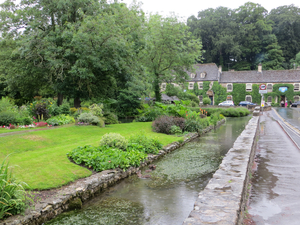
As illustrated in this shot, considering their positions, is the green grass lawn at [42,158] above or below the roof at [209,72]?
below

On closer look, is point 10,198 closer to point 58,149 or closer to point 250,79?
point 58,149

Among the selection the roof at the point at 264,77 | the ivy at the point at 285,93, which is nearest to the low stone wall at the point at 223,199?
the roof at the point at 264,77

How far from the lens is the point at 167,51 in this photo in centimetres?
2544

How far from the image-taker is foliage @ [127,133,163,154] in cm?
936

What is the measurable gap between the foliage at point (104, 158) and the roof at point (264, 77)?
180 feet

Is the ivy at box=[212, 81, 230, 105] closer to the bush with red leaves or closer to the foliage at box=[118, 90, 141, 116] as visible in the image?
the foliage at box=[118, 90, 141, 116]

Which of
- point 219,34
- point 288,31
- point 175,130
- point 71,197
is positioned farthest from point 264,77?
point 71,197

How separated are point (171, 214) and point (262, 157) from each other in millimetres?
5783

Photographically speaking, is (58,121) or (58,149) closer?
(58,149)

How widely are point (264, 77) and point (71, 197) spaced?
2349 inches

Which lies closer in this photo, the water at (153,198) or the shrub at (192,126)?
the water at (153,198)

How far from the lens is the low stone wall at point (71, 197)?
4363mm

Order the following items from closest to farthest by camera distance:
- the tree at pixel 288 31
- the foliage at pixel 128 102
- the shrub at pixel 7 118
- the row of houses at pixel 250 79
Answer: the shrub at pixel 7 118 → the foliage at pixel 128 102 → the row of houses at pixel 250 79 → the tree at pixel 288 31

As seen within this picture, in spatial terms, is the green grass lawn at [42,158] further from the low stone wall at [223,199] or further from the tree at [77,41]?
the tree at [77,41]
